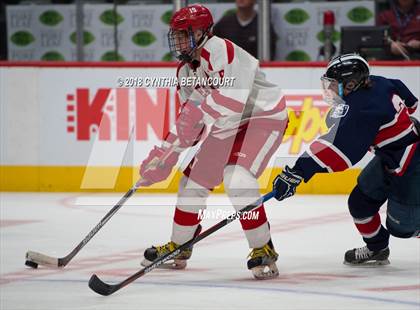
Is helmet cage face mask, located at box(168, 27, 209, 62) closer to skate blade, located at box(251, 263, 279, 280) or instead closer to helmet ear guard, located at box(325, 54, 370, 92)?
helmet ear guard, located at box(325, 54, 370, 92)

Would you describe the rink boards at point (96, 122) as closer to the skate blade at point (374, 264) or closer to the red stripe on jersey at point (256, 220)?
the skate blade at point (374, 264)

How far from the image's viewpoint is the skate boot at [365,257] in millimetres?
4934

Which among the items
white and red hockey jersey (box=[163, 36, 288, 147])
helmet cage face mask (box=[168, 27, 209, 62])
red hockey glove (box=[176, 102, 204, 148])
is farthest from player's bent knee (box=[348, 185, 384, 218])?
helmet cage face mask (box=[168, 27, 209, 62])

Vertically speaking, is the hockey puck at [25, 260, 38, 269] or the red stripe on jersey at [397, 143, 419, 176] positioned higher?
the red stripe on jersey at [397, 143, 419, 176]

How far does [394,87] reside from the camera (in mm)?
4621

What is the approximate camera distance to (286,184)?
4.35 m

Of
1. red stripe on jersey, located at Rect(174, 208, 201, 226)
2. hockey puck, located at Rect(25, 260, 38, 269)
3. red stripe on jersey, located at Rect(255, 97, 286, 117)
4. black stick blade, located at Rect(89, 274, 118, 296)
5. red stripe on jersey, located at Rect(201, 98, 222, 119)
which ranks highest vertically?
red stripe on jersey, located at Rect(201, 98, 222, 119)

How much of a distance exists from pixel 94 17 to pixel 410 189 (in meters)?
4.26

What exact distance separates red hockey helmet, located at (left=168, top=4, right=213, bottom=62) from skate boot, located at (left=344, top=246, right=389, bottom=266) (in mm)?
1214

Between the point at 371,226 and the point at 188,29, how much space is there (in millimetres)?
1260

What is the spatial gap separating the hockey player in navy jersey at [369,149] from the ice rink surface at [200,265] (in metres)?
0.25

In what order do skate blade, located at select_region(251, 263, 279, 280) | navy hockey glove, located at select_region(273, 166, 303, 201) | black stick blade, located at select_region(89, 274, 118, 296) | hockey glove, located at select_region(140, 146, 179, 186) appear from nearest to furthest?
black stick blade, located at select_region(89, 274, 118, 296) → navy hockey glove, located at select_region(273, 166, 303, 201) → skate blade, located at select_region(251, 263, 279, 280) → hockey glove, located at select_region(140, 146, 179, 186)

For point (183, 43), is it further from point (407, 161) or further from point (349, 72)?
point (407, 161)

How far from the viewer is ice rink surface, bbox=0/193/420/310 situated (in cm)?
410
